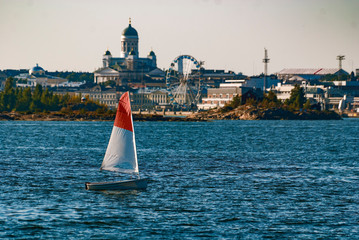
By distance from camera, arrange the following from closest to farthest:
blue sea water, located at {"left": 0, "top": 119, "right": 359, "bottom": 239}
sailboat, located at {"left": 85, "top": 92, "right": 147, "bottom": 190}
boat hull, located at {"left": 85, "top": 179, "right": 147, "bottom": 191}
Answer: blue sea water, located at {"left": 0, "top": 119, "right": 359, "bottom": 239}, sailboat, located at {"left": 85, "top": 92, "right": 147, "bottom": 190}, boat hull, located at {"left": 85, "top": 179, "right": 147, "bottom": 191}

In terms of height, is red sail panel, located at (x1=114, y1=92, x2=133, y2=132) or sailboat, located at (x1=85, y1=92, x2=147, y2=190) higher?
red sail panel, located at (x1=114, y1=92, x2=133, y2=132)

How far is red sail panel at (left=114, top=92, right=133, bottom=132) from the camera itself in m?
47.1

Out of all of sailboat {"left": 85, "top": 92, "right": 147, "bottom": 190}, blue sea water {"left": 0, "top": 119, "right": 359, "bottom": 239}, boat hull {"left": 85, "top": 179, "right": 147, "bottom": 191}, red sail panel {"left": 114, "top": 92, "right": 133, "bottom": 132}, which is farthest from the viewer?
boat hull {"left": 85, "top": 179, "right": 147, "bottom": 191}

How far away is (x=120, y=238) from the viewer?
3534 cm

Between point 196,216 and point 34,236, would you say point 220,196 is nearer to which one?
point 196,216

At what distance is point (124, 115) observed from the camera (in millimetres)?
47625

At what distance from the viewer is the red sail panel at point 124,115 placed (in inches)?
1855

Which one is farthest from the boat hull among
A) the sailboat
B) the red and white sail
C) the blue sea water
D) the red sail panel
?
the red sail panel

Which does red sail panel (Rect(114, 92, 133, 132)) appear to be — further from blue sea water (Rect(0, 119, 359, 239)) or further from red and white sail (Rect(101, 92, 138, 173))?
blue sea water (Rect(0, 119, 359, 239))

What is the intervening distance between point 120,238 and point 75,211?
6.88 metres

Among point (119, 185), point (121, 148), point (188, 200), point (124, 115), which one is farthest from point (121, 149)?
point (188, 200)

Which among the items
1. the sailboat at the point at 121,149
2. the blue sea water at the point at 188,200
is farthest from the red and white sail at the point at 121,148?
the blue sea water at the point at 188,200

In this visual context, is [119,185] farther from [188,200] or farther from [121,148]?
[188,200]

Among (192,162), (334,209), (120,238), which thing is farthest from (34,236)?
(192,162)
